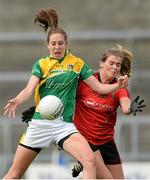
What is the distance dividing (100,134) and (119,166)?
16.5 inches

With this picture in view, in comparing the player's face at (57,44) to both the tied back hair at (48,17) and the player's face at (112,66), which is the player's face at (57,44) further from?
the player's face at (112,66)

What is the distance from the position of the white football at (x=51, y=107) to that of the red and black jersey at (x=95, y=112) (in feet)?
1.70

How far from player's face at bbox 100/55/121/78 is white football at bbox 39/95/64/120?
0.68 meters

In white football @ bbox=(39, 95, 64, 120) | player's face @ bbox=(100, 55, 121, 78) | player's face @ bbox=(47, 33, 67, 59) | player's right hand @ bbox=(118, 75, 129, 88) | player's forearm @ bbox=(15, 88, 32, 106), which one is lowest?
white football @ bbox=(39, 95, 64, 120)

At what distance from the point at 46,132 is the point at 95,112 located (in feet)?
2.09

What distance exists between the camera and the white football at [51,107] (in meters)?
7.26

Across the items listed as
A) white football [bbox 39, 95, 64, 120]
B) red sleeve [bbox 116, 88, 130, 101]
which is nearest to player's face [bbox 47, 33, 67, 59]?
white football [bbox 39, 95, 64, 120]

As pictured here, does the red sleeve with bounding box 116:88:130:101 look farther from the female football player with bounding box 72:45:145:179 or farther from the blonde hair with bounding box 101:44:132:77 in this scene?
the blonde hair with bounding box 101:44:132:77

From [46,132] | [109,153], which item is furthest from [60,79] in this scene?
[109,153]

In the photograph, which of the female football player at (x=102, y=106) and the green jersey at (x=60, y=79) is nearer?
the green jersey at (x=60, y=79)

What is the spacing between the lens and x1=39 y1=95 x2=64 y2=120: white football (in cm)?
726

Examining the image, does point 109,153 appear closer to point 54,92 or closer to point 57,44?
point 54,92

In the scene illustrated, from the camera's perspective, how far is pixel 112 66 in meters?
7.75

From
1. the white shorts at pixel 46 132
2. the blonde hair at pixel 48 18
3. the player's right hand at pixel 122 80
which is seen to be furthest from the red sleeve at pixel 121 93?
the blonde hair at pixel 48 18
